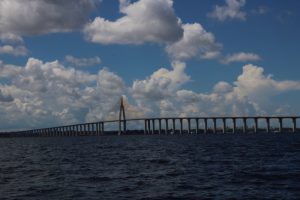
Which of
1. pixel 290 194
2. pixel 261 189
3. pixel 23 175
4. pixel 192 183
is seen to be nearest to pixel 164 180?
pixel 192 183

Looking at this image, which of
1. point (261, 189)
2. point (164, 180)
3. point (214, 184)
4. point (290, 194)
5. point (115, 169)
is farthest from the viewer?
point (115, 169)

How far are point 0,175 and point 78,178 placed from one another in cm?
837

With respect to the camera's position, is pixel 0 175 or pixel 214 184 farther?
pixel 0 175

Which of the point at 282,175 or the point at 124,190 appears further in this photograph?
the point at 282,175

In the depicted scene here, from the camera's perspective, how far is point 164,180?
113 ft

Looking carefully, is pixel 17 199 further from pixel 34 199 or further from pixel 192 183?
pixel 192 183

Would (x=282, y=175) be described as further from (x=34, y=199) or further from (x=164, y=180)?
(x=34, y=199)

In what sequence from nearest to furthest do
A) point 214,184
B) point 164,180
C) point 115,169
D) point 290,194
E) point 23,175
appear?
point 290,194
point 214,184
point 164,180
point 23,175
point 115,169

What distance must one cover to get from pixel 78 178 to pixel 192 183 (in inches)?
370

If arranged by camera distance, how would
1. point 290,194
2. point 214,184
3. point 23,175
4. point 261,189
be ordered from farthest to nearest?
point 23,175 → point 214,184 → point 261,189 → point 290,194

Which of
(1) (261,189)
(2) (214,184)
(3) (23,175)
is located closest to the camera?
(1) (261,189)

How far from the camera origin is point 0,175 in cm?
4072

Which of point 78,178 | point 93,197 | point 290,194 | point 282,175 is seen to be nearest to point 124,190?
point 93,197

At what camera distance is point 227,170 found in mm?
40375
